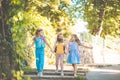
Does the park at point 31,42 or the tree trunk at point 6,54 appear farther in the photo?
the tree trunk at point 6,54

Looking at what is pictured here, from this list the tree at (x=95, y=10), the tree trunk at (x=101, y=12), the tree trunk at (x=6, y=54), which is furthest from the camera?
the tree trunk at (x=101, y=12)

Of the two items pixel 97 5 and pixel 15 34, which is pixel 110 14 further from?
pixel 15 34

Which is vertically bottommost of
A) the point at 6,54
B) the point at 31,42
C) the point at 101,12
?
the point at 6,54

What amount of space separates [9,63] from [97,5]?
37991 mm

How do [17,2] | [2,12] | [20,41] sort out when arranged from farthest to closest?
[20,41] < [2,12] < [17,2]

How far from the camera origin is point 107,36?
6462 cm

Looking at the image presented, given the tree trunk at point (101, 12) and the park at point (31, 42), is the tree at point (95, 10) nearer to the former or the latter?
the tree trunk at point (101, 12)

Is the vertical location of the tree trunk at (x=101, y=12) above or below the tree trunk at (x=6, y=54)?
above

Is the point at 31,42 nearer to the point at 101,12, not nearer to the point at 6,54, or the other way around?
the point at 6,54

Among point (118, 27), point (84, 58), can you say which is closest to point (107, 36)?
point (118, 27)

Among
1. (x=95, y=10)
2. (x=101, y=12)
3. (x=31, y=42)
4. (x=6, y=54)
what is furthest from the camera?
Answer: (x=101, y=12)

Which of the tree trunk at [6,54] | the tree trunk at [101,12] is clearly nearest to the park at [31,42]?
the tree trunk at [6,54]

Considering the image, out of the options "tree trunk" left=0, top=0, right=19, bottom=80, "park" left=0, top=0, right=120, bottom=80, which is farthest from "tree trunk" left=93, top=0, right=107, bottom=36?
"tree trunk" left=0, top=0, right=19, bottom=80

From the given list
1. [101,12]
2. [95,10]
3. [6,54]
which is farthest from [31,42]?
[101,12]
